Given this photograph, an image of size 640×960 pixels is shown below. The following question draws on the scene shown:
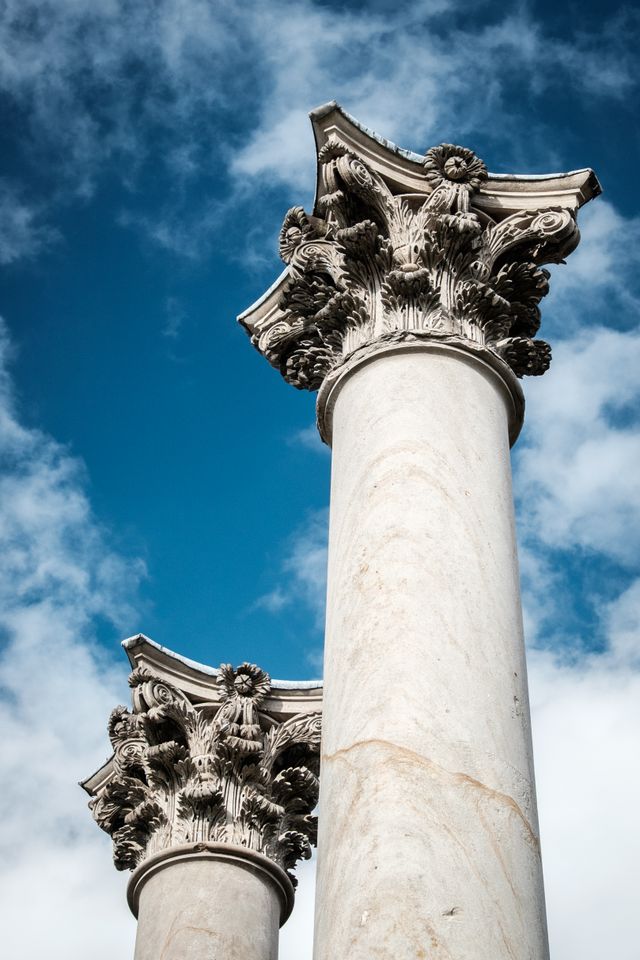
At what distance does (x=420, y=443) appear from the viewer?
808 inches

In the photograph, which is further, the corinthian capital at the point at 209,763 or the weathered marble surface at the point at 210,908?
the corinthian capital at the point at 209,763

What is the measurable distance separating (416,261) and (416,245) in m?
0.30

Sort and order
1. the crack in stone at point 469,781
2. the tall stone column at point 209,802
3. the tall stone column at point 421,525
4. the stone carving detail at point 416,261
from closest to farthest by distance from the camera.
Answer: the tall stone column at point 421,525 < the crack in stone at point 469,781 < the stone carving detail at point 416,261 < the tall stone column at point 209,802

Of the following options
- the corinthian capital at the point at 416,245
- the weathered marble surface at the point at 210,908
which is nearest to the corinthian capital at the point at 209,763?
the weathered marble surface at the point at 210,908

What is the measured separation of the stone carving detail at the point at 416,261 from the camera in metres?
23.9

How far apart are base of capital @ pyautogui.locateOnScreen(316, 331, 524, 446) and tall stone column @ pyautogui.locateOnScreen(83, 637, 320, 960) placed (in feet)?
48.3

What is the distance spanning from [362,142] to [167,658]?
1727cm

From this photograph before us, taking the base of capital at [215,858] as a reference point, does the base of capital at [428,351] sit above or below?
above

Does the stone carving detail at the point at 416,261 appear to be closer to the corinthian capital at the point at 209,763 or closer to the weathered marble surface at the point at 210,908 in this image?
the corinthian capital at the point at 209,763

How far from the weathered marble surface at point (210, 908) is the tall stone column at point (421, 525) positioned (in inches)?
525

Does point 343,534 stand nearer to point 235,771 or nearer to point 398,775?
point 398,775

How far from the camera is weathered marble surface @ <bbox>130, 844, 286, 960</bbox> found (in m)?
32.8

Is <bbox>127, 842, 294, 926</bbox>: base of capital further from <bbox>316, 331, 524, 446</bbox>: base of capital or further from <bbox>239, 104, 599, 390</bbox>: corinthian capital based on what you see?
<bbox>316, 331, 524, 446</bbox>: base of capital

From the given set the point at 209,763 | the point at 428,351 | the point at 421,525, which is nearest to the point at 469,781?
the point at 421,525
